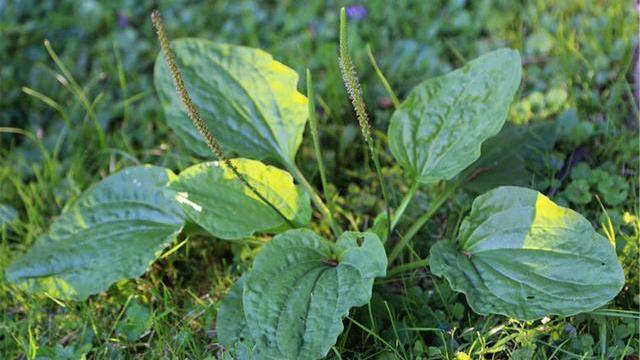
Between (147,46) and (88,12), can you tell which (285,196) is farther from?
(88,12)

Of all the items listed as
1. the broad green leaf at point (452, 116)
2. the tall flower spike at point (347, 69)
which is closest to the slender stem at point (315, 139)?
the tall flower spike at point (347, 69)

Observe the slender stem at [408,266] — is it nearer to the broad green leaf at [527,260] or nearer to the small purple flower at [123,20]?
the broad green leaf at [527,260]

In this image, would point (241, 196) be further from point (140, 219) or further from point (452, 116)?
point (452, 116)

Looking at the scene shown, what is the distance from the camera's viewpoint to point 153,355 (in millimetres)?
2484

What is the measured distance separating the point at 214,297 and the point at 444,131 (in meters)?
0.98

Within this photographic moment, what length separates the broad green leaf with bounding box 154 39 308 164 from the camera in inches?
110

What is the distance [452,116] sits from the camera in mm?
2672

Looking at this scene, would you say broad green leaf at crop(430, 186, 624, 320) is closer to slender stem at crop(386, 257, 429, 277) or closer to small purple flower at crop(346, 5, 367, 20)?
slender stem at crop(386, 257, 429, 277)

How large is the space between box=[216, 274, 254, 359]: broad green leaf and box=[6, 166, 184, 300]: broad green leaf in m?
0.32

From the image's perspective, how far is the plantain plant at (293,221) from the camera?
2.21 metres

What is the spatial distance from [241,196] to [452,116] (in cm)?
77

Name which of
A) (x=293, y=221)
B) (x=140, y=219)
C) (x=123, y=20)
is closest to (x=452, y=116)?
(x=293, y=221)

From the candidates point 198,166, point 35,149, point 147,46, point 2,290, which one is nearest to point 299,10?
point 147,46

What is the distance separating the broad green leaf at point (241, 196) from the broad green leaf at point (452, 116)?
409mm
